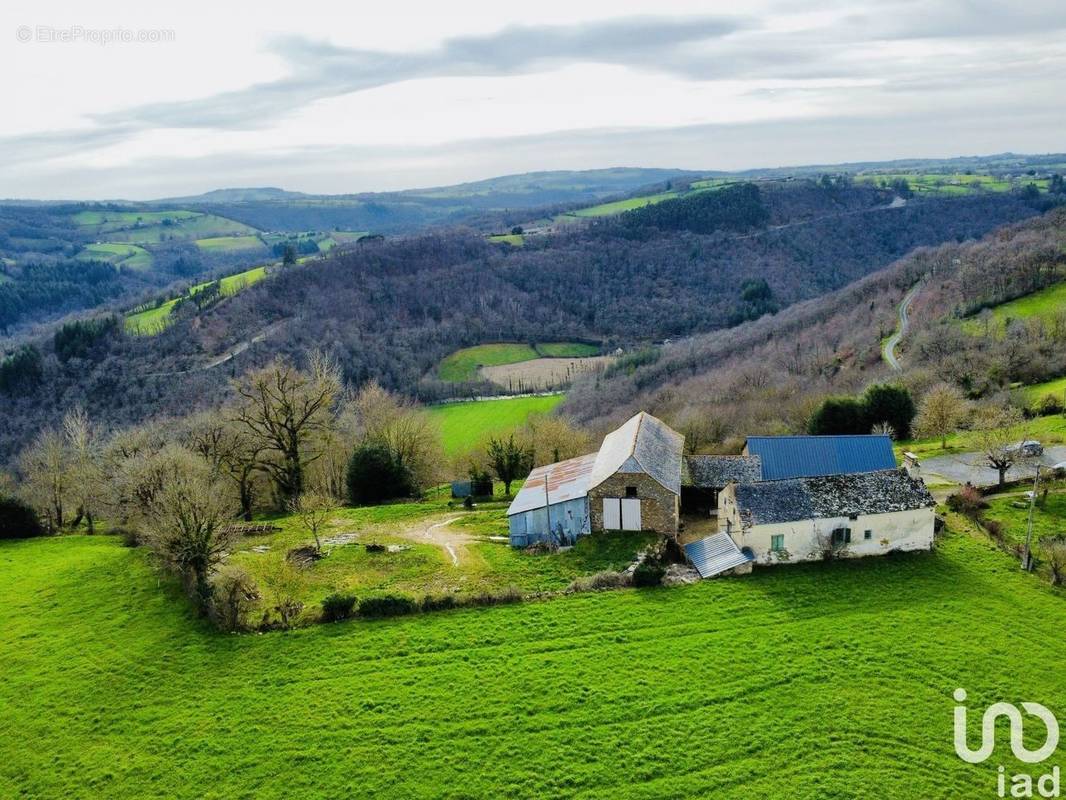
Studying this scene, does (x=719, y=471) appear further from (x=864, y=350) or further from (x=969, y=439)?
(x=864, y=350)

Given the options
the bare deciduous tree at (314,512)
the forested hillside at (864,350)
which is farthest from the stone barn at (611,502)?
the forested hillside at (864,350)

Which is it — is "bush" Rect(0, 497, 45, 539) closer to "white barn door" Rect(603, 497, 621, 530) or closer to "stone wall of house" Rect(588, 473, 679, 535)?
"stone wall of house" Rect(588, 473, 679, 535)

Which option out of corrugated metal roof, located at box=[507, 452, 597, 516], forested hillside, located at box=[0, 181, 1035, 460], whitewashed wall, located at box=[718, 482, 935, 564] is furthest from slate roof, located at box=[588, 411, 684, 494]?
forested hillside, located at box=[0, 181, 1035, 460]

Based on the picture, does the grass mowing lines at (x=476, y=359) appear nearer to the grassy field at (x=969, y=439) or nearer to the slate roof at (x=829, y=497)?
the grassy field at (x=969, y=439)

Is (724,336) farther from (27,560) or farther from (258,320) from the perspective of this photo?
(27,560)

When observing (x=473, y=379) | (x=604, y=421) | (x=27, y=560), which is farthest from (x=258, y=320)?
(x=27, y=560)

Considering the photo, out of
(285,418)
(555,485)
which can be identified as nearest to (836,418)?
(555,485)
